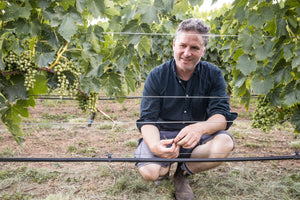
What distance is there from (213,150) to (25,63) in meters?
1.41

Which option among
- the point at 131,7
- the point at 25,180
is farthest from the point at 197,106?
the point at 25,180

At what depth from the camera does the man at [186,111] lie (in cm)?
187

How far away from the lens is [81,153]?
284 centimetres

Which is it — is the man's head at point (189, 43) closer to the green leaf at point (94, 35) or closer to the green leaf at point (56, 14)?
the green leaf at point (94, 35)

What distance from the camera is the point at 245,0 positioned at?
1.41 m

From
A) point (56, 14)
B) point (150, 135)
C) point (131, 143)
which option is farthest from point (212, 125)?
point (131, 143)

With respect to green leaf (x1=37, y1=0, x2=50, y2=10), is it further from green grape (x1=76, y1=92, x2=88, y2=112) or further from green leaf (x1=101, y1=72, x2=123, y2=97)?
green grape (x1=76, y1=92, x2=88, y2=112)

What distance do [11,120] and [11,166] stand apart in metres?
0.99

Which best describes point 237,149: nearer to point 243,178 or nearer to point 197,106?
point 243,178

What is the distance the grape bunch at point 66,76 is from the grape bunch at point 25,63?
5.2 inches

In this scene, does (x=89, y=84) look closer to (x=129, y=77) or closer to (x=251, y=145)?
(x=129, y=77)

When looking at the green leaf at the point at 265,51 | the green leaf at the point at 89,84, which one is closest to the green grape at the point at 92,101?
the green leaf at the point at 89,84

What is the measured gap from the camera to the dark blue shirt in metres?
2.03

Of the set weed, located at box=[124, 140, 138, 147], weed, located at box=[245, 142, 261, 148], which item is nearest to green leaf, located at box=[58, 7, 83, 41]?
weed, located at box=[124, 140, 138, 147]
